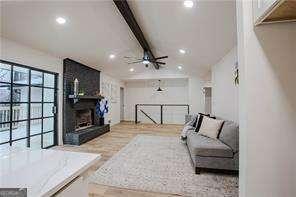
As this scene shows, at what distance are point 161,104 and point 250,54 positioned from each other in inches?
321

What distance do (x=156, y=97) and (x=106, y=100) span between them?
2.92 m

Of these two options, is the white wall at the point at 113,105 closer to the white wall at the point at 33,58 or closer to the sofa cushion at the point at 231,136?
the white wall at the point at 33,58

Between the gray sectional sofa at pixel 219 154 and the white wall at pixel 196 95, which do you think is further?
the white wall at pixel 196 95

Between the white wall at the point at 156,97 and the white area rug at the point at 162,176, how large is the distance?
16.9 feet

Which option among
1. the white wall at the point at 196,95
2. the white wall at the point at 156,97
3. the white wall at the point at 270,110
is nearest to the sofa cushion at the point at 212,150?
the white wall at the point at 270,110

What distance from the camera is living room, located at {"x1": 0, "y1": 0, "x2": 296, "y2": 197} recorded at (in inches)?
47.2

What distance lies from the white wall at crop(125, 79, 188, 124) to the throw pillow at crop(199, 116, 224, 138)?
5.20 meters

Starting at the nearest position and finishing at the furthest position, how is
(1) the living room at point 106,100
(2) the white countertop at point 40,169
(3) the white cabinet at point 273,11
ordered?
(2) the white countertop at point 40,169, (3) the white cabinet at point 273,11, (1) the living room at point 106,100

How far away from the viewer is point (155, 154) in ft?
13.0

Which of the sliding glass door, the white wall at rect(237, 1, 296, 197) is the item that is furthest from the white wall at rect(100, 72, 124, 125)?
the white wall at rect(237, 1, 296, 197)

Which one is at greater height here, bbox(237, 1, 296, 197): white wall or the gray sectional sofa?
bbox(237, 1, 296, 197): white wall

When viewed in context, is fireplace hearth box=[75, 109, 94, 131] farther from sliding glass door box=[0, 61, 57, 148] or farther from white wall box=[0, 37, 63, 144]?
sliding glass door box=[0, 61, 57, 148]

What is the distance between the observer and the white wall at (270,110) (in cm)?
120

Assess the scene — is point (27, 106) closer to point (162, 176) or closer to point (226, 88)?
point (162, 176)
